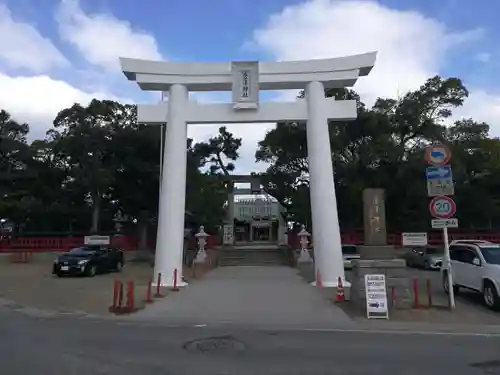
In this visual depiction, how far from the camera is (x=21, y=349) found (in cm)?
813

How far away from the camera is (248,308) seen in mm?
13680

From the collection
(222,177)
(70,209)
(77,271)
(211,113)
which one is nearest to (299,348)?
(211,113)

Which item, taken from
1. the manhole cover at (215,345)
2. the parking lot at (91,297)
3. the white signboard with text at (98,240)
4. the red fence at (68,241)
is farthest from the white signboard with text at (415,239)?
the manhole cover at (215,345)

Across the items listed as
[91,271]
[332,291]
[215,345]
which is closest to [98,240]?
[91,271]

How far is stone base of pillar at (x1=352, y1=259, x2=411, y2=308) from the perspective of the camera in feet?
44.0

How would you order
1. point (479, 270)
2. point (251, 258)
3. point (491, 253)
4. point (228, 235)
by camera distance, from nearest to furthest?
point (479, 270), point (491, 253), point (251, 258), point (228, 235)

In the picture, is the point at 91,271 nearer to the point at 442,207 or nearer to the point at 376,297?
the point at 376,297

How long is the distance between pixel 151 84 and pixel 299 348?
49.7 feet

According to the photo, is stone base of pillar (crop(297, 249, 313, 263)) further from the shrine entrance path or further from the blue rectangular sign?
the blue rectangular sign

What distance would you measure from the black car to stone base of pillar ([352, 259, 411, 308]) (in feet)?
51.7

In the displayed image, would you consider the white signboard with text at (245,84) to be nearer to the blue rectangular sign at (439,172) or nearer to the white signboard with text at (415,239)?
the blue rectangular sign at (439,172)

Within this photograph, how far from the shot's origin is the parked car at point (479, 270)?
1345cm

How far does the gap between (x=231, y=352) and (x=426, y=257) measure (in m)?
25.2

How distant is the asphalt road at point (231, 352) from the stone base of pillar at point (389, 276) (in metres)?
3.41
